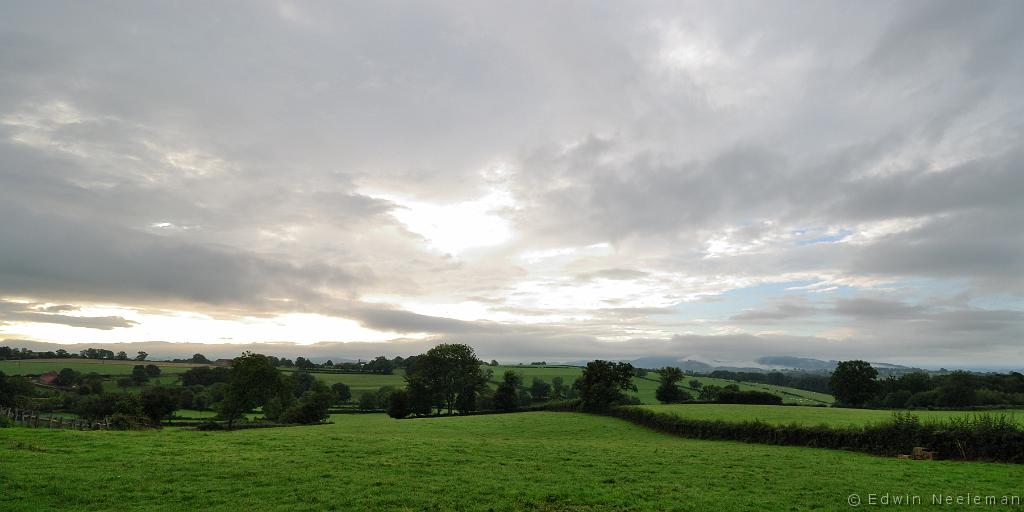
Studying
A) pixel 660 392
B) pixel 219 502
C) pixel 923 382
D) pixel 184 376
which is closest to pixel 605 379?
pixel 660 392

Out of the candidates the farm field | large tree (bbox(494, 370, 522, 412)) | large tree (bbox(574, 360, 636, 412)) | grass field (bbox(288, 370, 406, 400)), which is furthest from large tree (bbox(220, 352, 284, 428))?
the farm field

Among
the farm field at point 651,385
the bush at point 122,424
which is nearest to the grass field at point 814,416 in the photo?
the bush at point 122,424

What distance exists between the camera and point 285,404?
81.4m

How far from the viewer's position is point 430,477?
62.9 ft

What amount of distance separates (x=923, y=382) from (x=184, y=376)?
18293 centimetres

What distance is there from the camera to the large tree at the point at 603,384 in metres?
77.1

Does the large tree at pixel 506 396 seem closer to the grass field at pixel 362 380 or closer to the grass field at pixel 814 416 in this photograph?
the grass field at pixel 814 416

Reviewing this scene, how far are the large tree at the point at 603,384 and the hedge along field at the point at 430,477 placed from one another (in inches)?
1989

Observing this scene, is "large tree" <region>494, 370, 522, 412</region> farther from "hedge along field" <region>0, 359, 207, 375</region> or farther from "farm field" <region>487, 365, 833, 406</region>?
"hedge along field" <region>0, 359, 207, 375</region>

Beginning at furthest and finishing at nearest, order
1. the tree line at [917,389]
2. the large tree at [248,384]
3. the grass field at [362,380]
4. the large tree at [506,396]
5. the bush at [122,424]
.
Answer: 1. the grass field at [362,380]
2. the large tree at [506,396]
3. the tree line at [917,389]
4. the large tree at [248,384]
5. the bush at [122,424]

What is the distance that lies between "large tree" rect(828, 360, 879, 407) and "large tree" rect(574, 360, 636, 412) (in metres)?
46.6

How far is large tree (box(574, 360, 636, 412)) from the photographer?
77.1 m

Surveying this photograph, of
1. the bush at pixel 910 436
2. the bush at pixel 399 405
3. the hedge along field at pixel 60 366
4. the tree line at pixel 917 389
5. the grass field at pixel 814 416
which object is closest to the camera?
the bush at pixel 910 436

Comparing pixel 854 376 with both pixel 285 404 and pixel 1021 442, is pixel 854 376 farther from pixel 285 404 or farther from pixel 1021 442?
pixel 285 404
